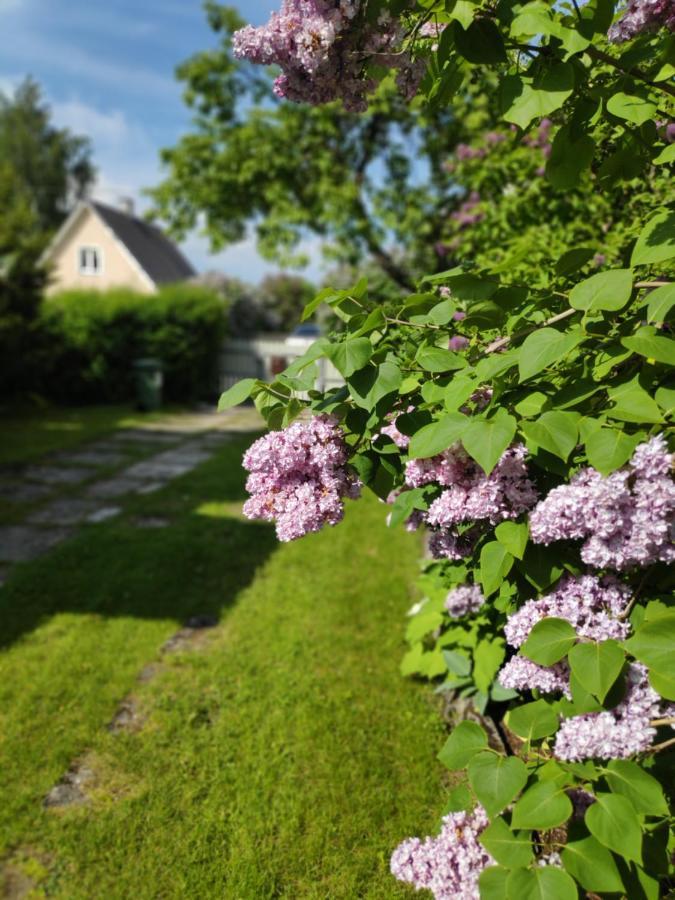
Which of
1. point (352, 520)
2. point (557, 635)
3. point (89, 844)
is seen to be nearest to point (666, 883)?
point (557, 635)

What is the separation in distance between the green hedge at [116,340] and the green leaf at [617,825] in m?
13.3

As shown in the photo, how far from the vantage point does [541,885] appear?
4.06 ft

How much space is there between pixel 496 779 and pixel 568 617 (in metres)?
0.36

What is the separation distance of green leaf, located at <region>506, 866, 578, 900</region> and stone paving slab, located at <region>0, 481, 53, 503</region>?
20.6 ft

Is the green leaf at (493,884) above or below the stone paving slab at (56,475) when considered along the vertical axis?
above

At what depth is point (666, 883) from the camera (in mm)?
1922

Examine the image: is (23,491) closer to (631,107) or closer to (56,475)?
(56,475)

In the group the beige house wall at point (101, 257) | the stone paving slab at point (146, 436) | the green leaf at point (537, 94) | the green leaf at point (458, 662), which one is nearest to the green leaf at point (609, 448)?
the green leaf at point (537, 94)

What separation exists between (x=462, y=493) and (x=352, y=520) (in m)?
5.18

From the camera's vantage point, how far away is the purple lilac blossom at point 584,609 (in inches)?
53.2

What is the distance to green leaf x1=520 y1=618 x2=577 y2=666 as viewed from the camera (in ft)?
4.26

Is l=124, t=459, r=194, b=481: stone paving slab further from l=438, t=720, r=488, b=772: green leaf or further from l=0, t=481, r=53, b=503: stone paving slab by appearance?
l=438, t=720, r=488, b=772: green leaf

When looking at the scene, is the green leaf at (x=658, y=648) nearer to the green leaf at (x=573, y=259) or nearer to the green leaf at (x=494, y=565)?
the green leaf at (x=494, y=565)

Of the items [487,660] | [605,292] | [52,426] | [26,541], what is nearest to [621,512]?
[605,292]
